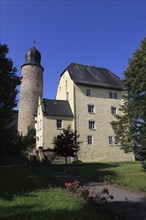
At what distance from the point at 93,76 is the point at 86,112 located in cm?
744

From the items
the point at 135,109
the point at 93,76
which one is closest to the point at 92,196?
the point at 135,109

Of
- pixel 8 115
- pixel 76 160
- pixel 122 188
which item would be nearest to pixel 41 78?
pixel 76 160

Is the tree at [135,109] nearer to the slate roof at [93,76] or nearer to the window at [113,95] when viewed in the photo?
the slate roof at [93,76]

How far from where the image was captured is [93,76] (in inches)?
1583

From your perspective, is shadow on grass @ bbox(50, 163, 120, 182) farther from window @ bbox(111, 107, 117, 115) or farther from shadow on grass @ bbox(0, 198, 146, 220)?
window @ bbox(111, 107, 117, 115)

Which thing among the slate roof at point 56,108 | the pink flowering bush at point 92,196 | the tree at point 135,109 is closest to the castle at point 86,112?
the slate roof at point 56,108

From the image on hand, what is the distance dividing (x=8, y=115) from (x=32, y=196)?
17.8 feet

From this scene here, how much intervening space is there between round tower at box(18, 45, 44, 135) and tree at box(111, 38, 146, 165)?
26.7m

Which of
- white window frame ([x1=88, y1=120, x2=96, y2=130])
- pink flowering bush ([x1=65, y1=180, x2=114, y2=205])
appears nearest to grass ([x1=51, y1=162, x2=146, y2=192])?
pink flowering bush ([x1=65, y1=180, x2=114, y2=205])

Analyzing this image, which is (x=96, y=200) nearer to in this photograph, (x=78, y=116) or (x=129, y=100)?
(x=129, y=100)

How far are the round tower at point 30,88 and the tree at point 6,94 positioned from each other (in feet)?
Result: 101

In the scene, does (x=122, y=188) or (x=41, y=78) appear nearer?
(x=122, y=188)

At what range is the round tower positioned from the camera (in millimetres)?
44125

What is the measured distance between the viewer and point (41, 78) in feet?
157
